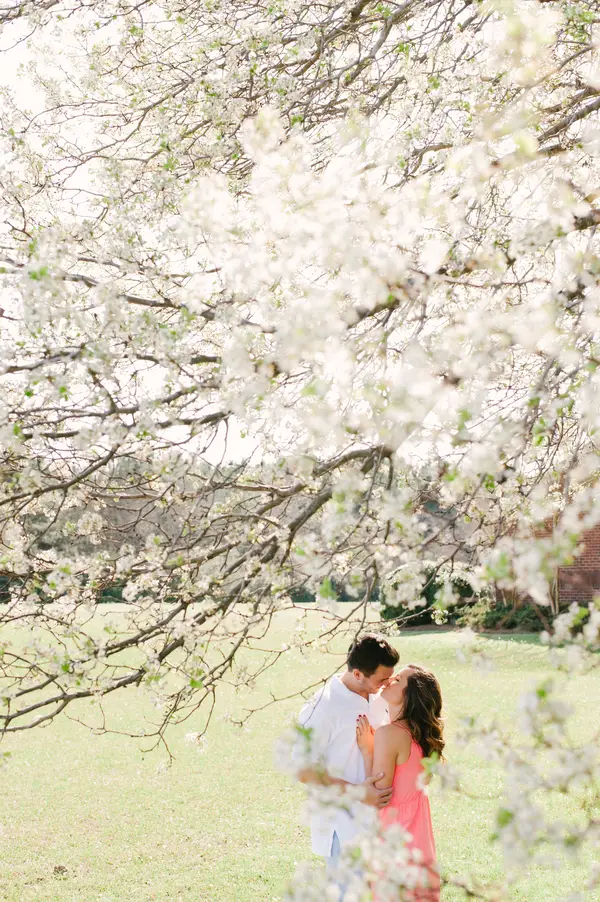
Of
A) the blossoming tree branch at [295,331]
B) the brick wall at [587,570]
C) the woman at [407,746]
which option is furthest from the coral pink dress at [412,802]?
the brick wall at [587,570]

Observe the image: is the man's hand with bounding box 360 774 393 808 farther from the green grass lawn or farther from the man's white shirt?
the green grass lawn

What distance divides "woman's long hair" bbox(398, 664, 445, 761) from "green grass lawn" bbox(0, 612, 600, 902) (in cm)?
10

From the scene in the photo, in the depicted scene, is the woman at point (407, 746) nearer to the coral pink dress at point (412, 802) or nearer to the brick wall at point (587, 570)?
the coral pink dress at point (412, 802)

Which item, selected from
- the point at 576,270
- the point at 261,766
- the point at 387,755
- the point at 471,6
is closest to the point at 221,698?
the point at 261,766

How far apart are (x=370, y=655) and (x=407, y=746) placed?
428 millimetres

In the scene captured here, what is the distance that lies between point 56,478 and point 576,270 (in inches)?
81.0

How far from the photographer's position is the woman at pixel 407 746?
3.63 m

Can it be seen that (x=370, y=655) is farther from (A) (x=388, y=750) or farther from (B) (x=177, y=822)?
(B) (x=177, y=822)

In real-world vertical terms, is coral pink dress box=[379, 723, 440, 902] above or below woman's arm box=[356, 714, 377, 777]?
below

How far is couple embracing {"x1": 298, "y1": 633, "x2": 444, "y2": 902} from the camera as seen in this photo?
11.9 feet

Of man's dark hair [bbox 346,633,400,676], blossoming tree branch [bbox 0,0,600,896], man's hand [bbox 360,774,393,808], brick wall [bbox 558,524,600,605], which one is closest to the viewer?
blossoming tree branch [bbox 0,0,600,896]

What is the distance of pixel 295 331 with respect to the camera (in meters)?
2.30

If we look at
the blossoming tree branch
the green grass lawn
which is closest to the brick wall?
the green grass lawn

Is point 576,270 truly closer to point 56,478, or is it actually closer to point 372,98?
point 56,478
